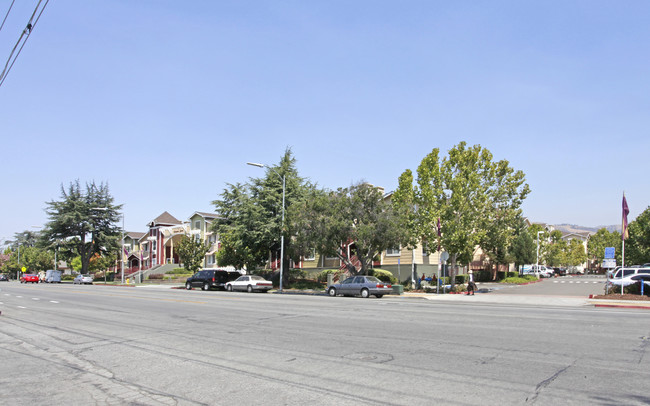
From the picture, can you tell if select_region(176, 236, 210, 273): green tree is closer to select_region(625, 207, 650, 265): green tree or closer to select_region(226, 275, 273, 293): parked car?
select_region(226, 275, 273, 293): parked car

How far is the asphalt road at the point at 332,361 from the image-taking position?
6945 mm

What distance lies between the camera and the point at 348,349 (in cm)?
1039

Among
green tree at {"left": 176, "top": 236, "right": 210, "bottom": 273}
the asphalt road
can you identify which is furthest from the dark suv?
the asphalt road

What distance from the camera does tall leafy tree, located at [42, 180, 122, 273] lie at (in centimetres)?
7425

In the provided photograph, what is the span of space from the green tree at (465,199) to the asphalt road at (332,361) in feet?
59.7

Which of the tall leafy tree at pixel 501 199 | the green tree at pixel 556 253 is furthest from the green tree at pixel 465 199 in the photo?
the green tree at pixel 556 253

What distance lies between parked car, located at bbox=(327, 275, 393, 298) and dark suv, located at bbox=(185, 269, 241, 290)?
13464 mm

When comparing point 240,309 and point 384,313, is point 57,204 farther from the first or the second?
point 384,313

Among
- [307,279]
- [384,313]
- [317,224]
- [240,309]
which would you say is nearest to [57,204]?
[307,279]

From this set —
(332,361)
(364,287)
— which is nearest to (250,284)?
→ (364,287)

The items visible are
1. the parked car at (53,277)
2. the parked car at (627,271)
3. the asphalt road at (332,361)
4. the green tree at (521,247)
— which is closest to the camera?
the asphalt road at (332,361)

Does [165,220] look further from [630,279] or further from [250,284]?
[630,279]

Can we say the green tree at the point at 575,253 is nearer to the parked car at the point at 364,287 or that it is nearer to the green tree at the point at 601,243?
the green tree at the point at 601,243

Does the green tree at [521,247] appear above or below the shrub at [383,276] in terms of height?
above
